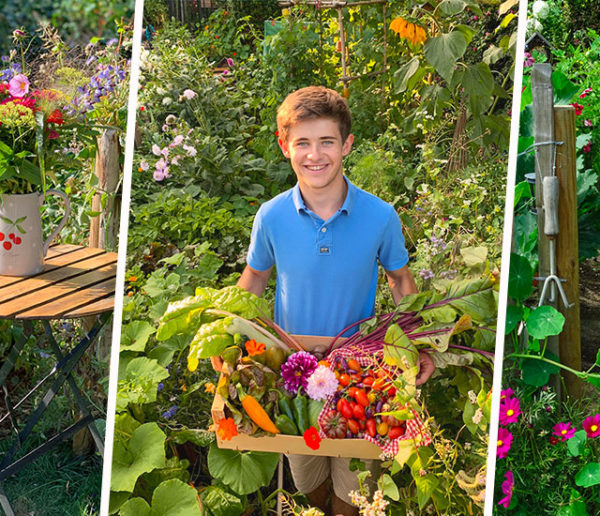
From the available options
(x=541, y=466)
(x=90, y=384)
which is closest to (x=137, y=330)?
(x=90, y=384)

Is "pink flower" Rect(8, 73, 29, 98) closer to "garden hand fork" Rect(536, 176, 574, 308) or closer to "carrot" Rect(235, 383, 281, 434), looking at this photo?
"carrot" Rect(235, 383, 281, 434)

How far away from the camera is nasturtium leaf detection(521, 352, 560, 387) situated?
2.46 meters

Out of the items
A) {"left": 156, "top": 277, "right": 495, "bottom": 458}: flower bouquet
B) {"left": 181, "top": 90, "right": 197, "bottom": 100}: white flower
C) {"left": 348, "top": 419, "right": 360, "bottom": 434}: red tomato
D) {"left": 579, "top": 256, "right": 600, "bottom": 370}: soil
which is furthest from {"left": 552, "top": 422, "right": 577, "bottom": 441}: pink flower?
{"left": 181, "top": 90, "right": 197, "bottom": 100}: white flower

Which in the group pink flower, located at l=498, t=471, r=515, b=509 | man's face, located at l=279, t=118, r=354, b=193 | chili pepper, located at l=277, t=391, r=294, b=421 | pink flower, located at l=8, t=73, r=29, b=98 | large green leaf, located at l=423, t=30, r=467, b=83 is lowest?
pink flower, located at l=498, t=471, r=515, b=509

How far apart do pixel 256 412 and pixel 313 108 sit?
2.52 feet

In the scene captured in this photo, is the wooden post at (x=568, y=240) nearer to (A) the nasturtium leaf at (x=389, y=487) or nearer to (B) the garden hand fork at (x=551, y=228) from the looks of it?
(B) the garden hand fork at (x=551, y=228)

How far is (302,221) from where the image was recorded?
1.91 metres

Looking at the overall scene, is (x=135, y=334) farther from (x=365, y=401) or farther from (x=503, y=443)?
(x=503, y=443)

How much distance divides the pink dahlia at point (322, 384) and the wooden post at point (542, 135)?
0.97 meters

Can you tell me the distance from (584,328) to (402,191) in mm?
1486

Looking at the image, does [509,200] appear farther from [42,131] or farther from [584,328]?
[584,328]

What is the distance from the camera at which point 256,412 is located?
1.80 metres

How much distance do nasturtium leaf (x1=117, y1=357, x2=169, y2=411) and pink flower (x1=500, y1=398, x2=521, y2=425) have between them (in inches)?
42.8

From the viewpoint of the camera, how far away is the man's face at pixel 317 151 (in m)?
1.82
